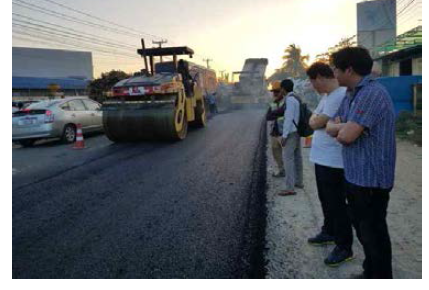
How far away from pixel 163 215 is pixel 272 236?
1421mm

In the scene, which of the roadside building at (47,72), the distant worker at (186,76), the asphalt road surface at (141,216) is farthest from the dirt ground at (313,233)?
the roadside building at (47,72)

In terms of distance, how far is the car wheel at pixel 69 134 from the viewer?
1145 centimetres

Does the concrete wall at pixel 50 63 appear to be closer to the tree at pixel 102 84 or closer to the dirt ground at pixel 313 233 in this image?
the tree at pixel 102 84

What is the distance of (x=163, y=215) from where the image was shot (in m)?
4.50

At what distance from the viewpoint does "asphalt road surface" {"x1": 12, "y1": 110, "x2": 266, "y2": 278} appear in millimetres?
3229

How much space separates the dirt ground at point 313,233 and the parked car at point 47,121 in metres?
7.75

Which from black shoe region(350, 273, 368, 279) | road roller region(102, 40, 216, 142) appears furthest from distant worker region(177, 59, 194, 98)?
black shoe region(350, 273, 368, 279)

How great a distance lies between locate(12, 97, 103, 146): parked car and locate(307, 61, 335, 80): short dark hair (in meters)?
9.47

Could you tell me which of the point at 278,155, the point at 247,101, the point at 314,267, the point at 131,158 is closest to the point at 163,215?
the point at 314,267

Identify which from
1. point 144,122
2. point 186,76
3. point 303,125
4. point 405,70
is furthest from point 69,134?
point 405,70

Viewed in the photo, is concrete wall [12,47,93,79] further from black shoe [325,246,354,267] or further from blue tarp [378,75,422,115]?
black shoe [325,246,354,267]

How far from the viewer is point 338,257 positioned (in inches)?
124
